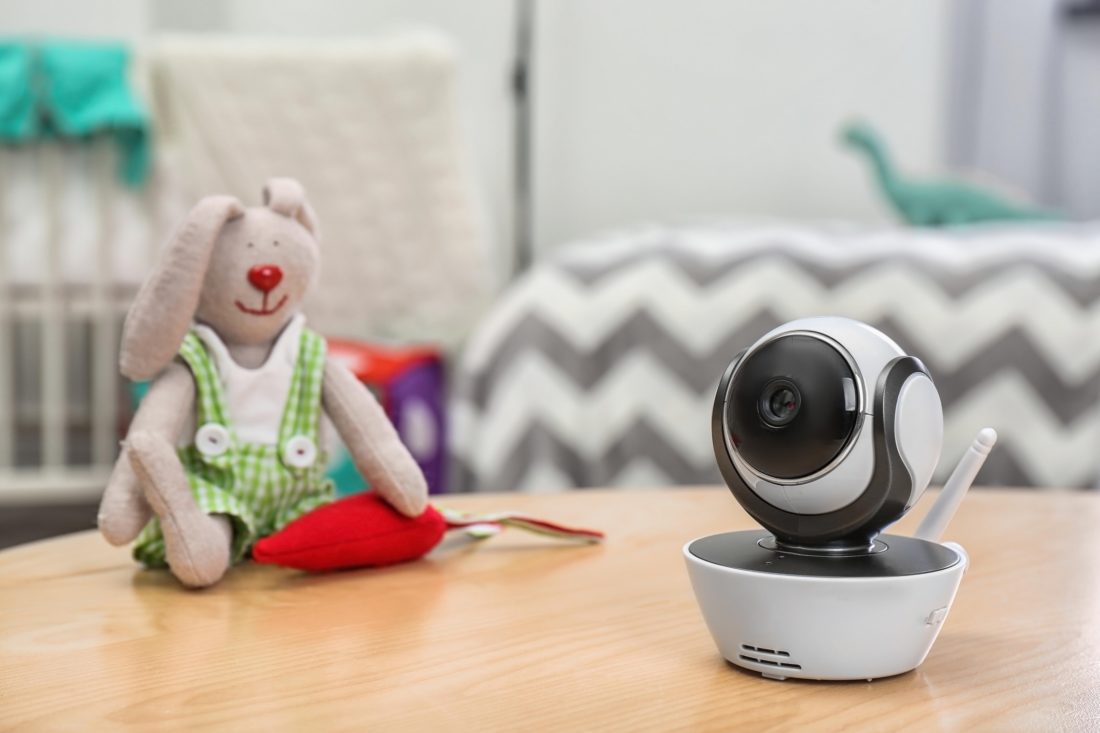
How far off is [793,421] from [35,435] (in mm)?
2477

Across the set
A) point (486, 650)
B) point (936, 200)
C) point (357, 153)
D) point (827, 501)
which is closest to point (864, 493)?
point (827, 501)

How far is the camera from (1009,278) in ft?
5.12

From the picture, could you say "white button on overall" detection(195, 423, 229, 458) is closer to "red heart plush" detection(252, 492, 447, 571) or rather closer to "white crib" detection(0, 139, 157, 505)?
"red heart plush" detection(252, 492, 447, 571)

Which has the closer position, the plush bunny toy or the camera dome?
the camera dome

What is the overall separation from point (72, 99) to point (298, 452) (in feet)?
5.10

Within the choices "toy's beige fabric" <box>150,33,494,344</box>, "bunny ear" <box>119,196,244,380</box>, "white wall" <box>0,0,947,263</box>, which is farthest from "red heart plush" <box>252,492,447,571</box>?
"white wall" <box>0,0,947,263</box>

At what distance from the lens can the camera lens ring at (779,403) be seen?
0.43 m

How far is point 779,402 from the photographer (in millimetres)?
438

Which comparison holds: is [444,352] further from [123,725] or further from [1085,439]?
[123,725]

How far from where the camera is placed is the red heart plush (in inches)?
23.8

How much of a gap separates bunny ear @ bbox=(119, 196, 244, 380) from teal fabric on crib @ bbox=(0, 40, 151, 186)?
4.88ft

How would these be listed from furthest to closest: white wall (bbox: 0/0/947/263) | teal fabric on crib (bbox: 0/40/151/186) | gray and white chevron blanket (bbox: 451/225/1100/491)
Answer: white wall (bbox: 0/0/947/263)
teal fabric on crib (bbox: 0/40/151/186)
gray and white chevron blanket (bbox: 451/225/1100/491)

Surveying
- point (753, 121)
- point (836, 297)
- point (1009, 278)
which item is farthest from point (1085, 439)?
point (753, 121)

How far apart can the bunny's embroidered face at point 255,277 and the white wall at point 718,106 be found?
270cm
